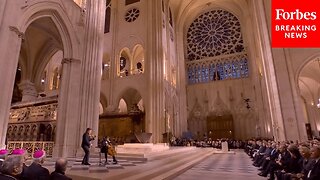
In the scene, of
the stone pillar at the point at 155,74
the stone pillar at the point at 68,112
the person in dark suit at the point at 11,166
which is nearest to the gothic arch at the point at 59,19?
the stone pillar at the point at 68,112

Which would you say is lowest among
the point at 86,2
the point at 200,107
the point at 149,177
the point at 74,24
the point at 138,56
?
the point at 149,177

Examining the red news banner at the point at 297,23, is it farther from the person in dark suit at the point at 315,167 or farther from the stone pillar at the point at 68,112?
the stone pillar at the point at 68,112

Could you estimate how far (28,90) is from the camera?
14.6 m

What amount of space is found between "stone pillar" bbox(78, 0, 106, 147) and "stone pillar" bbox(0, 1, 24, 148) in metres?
3.31

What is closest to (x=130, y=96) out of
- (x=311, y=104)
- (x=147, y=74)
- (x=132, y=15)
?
(x=147, y=74)

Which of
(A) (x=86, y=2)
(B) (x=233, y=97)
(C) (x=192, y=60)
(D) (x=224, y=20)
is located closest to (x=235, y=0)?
(D) (x=224, y=20)

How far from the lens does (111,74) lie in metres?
19.9

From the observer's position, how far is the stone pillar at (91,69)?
9.62 meters

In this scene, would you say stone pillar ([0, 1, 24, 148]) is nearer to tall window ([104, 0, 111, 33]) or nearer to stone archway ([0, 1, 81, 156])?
stone archway ([0, 1, 81, 156])

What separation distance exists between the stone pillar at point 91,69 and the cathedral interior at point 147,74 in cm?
5

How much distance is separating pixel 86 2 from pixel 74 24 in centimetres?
166

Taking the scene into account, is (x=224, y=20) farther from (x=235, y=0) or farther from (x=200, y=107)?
(x=200, y=107)

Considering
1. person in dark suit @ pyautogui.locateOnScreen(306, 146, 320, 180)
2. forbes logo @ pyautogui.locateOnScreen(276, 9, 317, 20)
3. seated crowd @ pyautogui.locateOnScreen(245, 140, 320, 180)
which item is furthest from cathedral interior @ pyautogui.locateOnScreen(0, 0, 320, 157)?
person in dark suit @ pyautogui.locateOnScreen(306, 146, 320, 180)

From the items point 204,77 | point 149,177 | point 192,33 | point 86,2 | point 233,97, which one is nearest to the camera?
point 149,177
